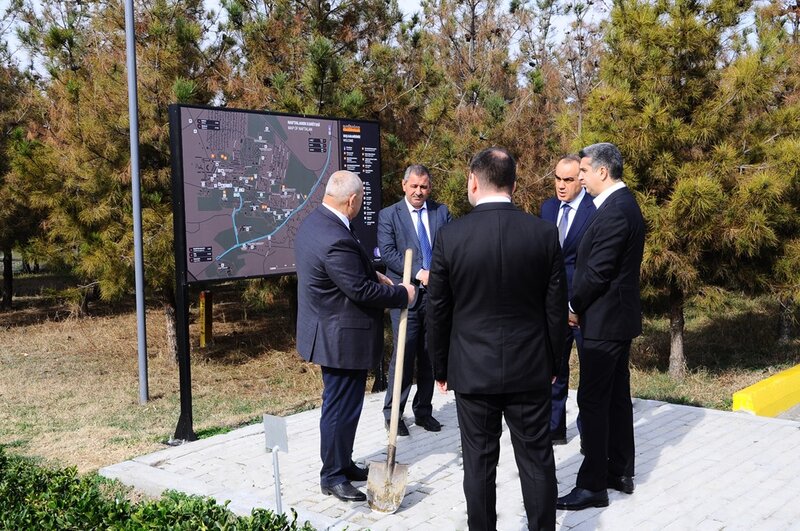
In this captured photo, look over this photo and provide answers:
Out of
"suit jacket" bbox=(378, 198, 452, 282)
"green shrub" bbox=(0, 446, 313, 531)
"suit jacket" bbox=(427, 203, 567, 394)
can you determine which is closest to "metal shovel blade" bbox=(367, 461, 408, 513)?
"green shrub" bbox=(0, 446, 313, 531)

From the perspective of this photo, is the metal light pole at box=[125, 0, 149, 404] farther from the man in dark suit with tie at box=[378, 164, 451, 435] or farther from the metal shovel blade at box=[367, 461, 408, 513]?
the metal shovel blade at box=[367, 461, 408, 513]

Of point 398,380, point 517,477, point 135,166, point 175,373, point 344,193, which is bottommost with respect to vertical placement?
point 175,373

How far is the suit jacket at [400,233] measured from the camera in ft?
18.7

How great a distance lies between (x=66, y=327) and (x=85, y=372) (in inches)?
190

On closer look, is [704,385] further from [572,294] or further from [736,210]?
[572,294]

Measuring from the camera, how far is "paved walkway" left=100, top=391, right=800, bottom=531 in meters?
4.06

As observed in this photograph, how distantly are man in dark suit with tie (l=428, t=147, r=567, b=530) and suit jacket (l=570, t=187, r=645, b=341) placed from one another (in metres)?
0.77

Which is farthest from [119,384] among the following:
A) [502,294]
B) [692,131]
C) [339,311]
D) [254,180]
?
[692,131]

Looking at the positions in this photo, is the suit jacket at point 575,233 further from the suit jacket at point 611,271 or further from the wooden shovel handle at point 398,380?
the wooden shovel handle at point 398,380

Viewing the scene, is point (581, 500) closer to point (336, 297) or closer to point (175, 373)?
point (336, 297)

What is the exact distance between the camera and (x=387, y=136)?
9023 mm

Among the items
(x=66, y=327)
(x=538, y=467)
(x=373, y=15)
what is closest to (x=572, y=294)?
(x=538, y=467)

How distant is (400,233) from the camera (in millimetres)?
5719

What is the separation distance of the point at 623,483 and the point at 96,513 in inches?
115
